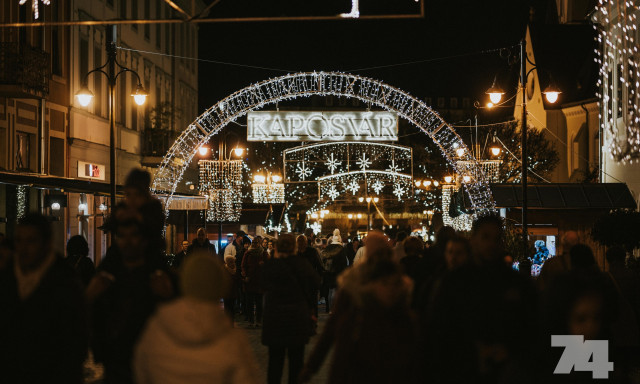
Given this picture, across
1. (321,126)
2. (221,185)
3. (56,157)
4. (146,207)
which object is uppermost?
(321,126)

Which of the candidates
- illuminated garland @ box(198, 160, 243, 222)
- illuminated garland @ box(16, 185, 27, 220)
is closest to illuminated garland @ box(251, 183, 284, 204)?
illuminated garland @ box(198, 160, 243, 222)

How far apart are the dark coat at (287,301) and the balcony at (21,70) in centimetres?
1562

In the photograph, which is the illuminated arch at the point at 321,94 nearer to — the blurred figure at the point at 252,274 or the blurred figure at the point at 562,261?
the blurred figure at the point at 252,274

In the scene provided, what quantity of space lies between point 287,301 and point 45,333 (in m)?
4.10

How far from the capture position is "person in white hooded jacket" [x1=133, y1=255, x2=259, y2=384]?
4930mm

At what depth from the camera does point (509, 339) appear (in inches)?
253

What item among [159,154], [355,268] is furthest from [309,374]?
[159,154]

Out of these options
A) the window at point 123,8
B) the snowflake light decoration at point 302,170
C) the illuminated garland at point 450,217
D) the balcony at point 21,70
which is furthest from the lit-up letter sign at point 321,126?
the window at point 123,8

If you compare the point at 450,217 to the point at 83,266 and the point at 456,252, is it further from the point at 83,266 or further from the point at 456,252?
the point at 456,252

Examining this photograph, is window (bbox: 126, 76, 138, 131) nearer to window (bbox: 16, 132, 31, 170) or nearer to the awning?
window (bbox: 16, 132, 31, 170)

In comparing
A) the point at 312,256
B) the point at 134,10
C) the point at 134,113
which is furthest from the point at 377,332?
the point at 134,10

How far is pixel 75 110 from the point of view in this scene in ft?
101

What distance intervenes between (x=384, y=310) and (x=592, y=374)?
487 centimetres

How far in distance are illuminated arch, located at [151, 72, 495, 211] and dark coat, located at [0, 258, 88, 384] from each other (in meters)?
18.2
